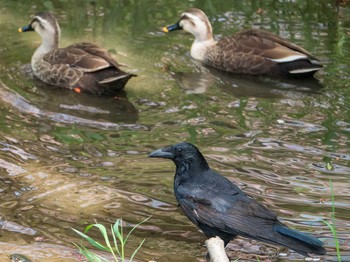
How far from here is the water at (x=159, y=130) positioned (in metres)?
6.54

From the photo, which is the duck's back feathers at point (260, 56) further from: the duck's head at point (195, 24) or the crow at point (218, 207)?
the crow at point (218, 207)

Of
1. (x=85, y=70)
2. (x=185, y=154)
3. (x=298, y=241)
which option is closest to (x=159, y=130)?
(x=85, y=70)

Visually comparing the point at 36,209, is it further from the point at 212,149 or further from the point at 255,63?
the point at 255,63

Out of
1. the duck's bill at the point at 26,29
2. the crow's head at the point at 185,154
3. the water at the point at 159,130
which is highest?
the crow's head at the point at 185,154

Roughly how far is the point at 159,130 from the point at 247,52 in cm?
264

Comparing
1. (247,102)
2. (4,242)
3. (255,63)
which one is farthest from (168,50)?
(4,242)

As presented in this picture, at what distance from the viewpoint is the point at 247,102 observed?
9289 millimetres

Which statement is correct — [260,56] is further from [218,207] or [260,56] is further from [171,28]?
[218,207]

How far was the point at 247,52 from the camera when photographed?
10664mm

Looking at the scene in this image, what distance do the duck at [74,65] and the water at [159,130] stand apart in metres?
0.16

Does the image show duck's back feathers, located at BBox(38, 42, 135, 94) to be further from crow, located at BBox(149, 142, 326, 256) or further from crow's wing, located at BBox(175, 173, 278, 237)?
crow's wing, located at BBox(175, 173, 278, 237)

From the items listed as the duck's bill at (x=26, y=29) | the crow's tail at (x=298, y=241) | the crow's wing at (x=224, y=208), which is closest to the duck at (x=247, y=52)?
the duck's bill at (x=26, y=29)

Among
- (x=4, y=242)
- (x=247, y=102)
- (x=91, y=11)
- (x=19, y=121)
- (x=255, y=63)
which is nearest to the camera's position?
(x=4, y=242)

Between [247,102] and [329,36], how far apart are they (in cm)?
228
